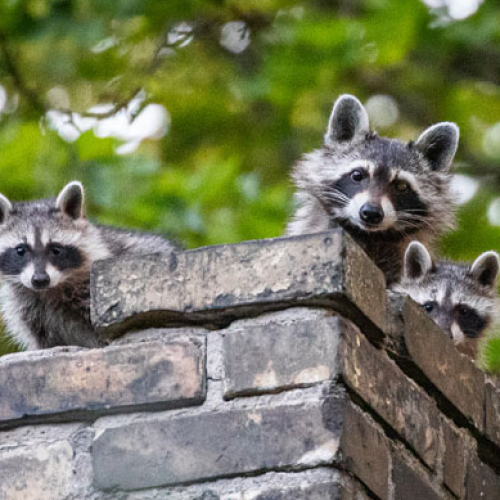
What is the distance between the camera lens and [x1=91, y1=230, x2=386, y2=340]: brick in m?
2.91

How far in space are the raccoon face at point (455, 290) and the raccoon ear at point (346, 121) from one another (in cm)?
78

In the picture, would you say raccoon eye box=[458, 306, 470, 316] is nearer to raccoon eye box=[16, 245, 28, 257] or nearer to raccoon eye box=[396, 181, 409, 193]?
raccoon eye box=[396, 181, 409, 193]

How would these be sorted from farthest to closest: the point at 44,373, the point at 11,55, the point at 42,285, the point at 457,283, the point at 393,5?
1. the point at 11,55
2. the point at 393,5
3. the point at 457,283
4. the point at 42,285
5. the point at 44,373

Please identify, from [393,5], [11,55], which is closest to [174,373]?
[393,5]

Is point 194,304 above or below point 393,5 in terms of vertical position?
above

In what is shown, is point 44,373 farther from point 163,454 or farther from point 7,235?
point 7,235

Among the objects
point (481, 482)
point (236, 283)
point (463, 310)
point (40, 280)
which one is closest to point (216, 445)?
point (236, 283)

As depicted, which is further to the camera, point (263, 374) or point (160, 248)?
point (160, 248)

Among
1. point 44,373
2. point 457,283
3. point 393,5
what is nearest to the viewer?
point 44,373

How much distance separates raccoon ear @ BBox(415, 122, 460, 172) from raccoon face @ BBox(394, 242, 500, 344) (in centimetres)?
50

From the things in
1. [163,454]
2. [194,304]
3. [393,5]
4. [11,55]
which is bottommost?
[11,55]

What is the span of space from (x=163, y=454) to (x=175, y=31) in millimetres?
7003

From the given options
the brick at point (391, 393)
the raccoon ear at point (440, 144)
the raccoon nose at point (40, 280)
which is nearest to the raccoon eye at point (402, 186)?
the raccoon ear at point (440, 144)

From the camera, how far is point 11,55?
29.3ft
